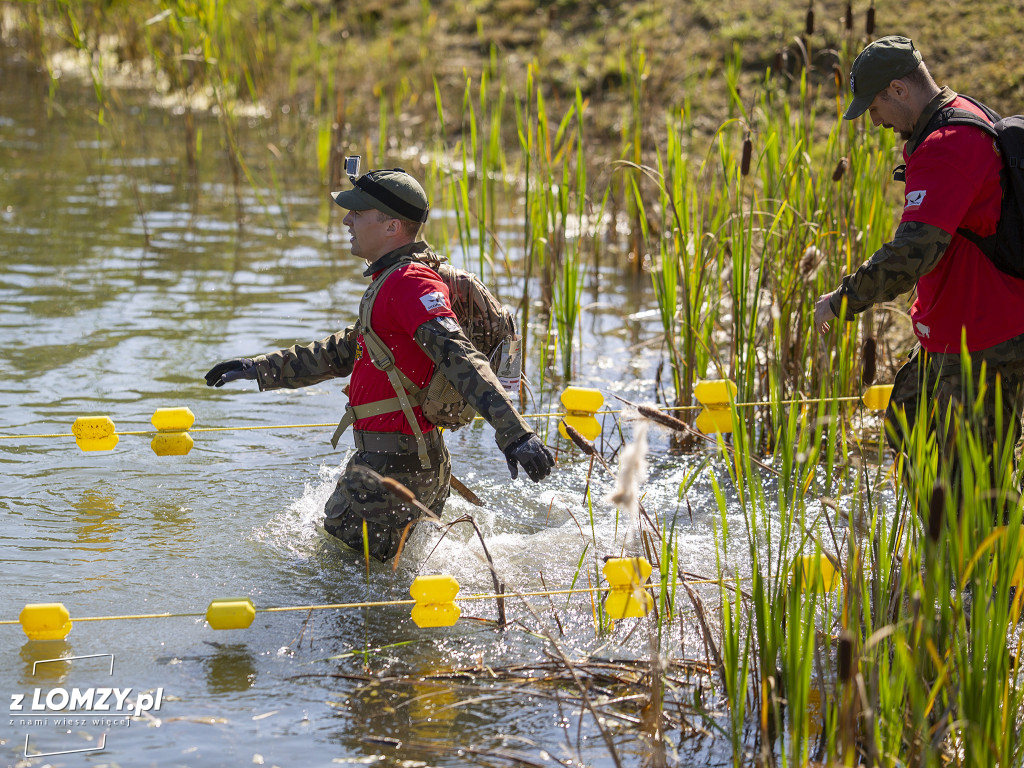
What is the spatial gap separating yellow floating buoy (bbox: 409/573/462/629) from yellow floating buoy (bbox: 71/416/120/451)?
171 centimetres

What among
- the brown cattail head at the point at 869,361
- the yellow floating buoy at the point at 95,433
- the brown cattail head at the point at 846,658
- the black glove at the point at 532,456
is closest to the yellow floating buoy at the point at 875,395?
the brown cattail head at the point at 869,361

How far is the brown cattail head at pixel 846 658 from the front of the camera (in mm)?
1979

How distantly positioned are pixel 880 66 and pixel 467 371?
5.49 feet

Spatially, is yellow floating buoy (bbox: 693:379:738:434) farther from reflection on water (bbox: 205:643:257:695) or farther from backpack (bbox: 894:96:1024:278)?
reflection on water (bbox: 205:643:257:695)

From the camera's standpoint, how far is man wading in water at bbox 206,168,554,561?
11.4 feet

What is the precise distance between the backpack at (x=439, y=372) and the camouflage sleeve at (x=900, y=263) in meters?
1.22

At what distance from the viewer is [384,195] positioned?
3.69 m

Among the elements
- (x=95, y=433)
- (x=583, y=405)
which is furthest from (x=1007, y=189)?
(x=95, y=433)

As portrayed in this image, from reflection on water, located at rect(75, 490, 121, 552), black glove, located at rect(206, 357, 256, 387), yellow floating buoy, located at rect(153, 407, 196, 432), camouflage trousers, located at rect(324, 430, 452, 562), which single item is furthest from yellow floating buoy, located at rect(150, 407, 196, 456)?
camouflage trousers, located at rect(324, 430, 452, 562)

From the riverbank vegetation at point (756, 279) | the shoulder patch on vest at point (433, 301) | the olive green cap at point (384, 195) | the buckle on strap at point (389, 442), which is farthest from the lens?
the buckle on strap at point (389, 442)

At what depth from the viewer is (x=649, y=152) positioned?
994 cm

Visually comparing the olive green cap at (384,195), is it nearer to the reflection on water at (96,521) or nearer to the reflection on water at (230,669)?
the reflection on water at (230,669)

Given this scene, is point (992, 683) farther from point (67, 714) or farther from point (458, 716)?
point (67, 714)

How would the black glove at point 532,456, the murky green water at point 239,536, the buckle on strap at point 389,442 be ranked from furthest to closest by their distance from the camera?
the buckle on strap at point 389,442 < the black glove at point 532,456 < the murky green water at point 239,536
